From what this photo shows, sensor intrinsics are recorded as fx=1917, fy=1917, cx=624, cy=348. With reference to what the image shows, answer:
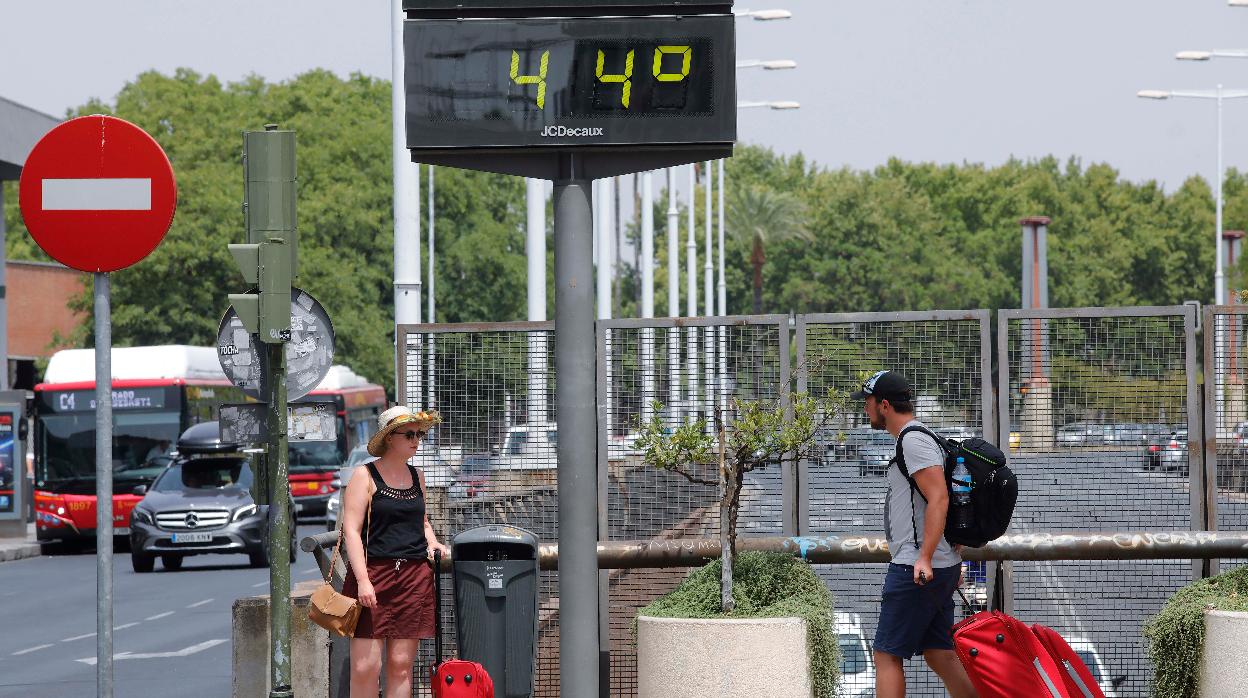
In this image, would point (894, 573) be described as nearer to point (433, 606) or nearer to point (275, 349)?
point (433, 606)

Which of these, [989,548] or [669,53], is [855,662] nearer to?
[989,548]

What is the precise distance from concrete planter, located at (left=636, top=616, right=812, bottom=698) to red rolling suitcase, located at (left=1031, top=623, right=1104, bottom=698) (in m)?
1.13

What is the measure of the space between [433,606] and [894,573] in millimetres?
2160

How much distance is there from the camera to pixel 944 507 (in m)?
8.09

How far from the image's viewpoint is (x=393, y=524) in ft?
28.7

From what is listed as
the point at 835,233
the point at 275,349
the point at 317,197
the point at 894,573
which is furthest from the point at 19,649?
the point at 835,233

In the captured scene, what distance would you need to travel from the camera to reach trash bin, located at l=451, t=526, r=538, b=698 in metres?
8.99

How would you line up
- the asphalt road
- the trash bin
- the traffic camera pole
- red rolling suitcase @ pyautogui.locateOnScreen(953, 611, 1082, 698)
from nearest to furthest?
1. red rolling suitcase @ pyautogui.locateOnScreen(953, 611, 1082, 698)
2. the trash bin
3. the traffic camera pole
4. the asphalt road

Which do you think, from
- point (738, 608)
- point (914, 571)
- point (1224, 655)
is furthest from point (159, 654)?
point (1224, 655)

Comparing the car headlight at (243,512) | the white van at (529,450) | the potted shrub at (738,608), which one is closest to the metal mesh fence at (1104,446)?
the potted shrub at (738,608)

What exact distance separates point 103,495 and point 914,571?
334 cm

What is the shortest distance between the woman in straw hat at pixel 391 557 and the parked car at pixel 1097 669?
3375 millimetres

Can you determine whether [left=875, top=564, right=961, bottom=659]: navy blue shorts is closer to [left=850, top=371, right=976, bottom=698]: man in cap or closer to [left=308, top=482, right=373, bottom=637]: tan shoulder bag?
[left=850, top=371, right=976, bottom=698]: man in cap

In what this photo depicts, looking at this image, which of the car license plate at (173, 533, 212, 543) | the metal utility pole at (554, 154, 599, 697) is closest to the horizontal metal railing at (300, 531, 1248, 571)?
the metal utility pole at (554, 154, 599, 697)
